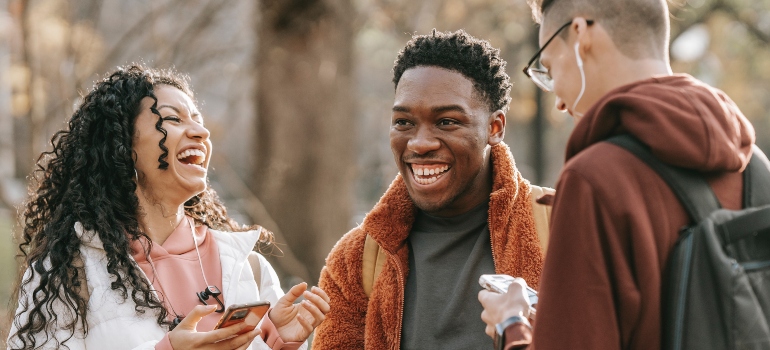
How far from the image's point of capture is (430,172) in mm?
3463

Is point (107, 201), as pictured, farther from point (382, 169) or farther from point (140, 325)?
point (382, 169)

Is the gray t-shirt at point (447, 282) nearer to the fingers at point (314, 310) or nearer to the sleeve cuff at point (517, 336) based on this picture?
the fingers at point (314, 310)

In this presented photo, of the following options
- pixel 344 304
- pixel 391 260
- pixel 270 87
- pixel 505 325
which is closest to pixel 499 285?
pixel 505 325

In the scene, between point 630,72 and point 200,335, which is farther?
point 200,335

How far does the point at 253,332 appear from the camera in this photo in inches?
122

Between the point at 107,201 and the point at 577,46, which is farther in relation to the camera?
the point at 107,201

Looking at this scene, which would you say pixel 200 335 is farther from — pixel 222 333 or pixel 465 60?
pixel 465 60

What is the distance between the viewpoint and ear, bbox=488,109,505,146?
360 centimetres

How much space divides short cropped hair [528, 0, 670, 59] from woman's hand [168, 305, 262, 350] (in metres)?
1.62

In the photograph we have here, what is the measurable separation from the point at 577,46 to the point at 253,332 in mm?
1616

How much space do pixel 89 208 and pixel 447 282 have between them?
5.04 ft

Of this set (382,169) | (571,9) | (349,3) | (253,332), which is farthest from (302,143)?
(571,9)

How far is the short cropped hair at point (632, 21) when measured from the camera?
226 centimetres

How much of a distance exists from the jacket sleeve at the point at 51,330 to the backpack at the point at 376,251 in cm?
117
